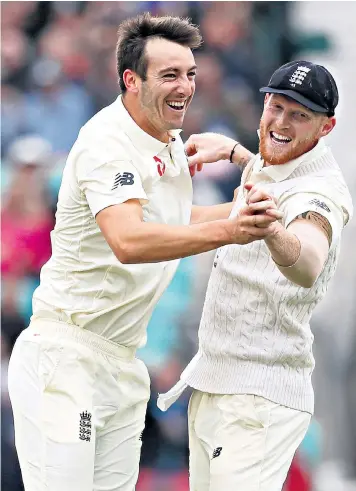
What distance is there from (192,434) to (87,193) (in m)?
1.06

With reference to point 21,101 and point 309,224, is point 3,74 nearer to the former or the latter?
point 21,101

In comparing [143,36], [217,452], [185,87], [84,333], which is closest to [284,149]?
[185,87]

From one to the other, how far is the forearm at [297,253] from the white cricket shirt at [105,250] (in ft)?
2.25

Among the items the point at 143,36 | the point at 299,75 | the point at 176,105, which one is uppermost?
the point at 143,36

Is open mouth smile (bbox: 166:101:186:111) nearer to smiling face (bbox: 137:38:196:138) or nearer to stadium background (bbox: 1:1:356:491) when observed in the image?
smiling face (bbox: 137:38:196:138)

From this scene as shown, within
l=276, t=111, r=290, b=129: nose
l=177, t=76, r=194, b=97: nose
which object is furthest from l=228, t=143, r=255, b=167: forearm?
l=276, t=111, r=290, b=129: nose

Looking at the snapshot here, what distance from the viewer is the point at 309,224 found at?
3654 millimetres

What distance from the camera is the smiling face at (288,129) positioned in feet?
13.2

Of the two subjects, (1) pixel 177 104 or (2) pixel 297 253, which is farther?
(1) pixel 177 104

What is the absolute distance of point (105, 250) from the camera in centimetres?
416

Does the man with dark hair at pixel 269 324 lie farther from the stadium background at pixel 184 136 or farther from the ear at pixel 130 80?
the stadium background at pixel 184 136

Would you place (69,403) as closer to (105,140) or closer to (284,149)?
(105,140)

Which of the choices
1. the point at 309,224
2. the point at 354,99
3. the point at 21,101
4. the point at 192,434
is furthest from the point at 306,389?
the point at 21,101

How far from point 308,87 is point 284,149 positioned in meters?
0.24
